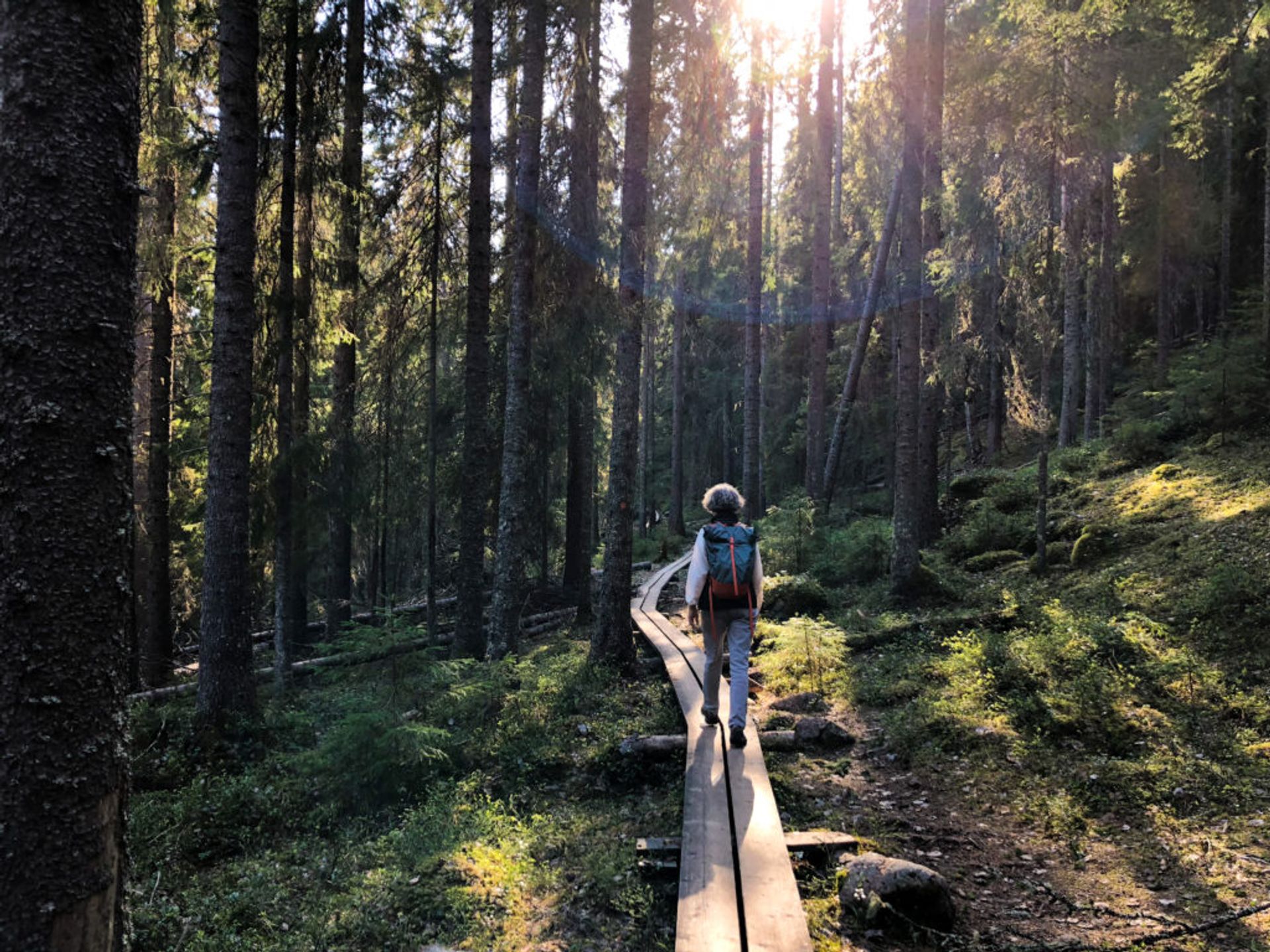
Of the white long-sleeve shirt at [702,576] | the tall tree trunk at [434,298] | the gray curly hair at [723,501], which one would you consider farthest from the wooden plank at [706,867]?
the tall tree trunk at [434,298]

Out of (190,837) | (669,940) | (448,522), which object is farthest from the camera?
(448,522)

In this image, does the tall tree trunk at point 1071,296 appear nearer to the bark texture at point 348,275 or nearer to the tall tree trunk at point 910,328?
the tall tree trunk at point 910,328

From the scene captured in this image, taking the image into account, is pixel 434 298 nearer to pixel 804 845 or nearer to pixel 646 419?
pixel 804 845

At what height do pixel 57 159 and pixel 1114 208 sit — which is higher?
pixel 1114 208

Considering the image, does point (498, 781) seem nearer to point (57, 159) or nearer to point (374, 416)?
point (57, 159)

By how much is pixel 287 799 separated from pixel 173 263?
26.1 ft

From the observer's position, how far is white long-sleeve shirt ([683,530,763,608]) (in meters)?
6.51

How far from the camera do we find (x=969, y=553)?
45.2 ft

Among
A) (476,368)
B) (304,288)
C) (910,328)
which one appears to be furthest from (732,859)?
(304,288)

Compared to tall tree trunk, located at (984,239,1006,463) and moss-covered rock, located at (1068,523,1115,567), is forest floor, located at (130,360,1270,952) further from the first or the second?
tall tree trunk, located at (984,239,1006,463)

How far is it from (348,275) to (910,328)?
33.2 feet

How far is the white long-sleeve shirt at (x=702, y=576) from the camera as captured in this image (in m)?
6.51

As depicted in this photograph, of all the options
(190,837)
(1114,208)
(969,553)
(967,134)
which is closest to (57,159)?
(190,837)

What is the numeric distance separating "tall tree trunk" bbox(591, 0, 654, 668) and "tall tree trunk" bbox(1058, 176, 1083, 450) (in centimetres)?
759
